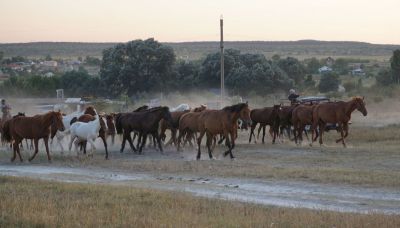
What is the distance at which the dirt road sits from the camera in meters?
16.1

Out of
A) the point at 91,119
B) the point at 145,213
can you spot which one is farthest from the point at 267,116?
the point at 145,213

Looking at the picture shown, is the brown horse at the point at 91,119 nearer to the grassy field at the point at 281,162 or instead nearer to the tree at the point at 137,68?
the grassy field at the point at 281,162

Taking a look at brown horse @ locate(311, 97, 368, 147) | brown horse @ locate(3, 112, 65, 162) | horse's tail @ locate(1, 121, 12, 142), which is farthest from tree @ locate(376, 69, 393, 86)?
brown horse @ locate(3, 112, 65, 162)

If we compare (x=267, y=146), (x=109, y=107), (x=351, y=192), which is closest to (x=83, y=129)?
(x=267, y=146)

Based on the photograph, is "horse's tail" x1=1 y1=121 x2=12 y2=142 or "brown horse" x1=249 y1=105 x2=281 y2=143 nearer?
"horse's tail" x1=1 y1=121 x2=12 y2=142

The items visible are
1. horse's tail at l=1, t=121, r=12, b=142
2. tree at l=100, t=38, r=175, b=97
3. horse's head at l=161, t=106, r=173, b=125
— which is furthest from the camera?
tree at l=100, t=38, r=175, b=97

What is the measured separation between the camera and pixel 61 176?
2230 centimetres

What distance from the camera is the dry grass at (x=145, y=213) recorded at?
13305mm

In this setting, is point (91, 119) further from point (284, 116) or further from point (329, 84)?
point (329, 84)

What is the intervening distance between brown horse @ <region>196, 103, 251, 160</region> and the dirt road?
437 centimetres

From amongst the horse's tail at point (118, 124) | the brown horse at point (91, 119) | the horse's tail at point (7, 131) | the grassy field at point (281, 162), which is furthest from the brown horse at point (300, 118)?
the horse's tail at point (7, 131)

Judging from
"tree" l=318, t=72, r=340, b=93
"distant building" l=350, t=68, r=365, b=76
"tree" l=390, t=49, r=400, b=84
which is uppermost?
"tree" l=390, t=49, r=400, b=84

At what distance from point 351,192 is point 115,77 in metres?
56.8

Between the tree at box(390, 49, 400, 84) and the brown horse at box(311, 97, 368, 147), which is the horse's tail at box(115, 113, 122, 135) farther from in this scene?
the tree at box(390, 49, 400, 84)
